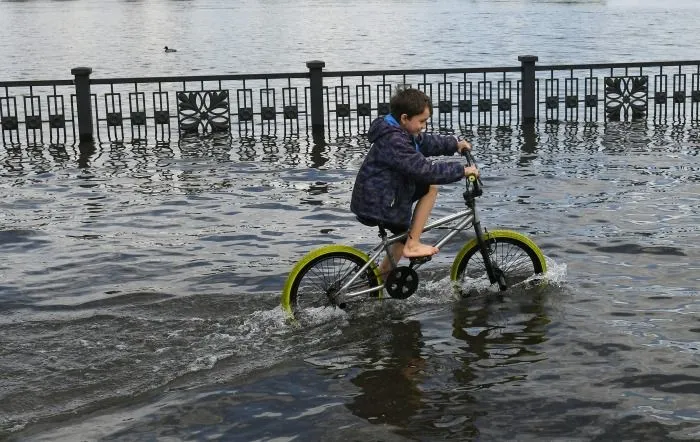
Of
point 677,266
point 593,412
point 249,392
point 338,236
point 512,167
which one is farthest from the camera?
point 512,167

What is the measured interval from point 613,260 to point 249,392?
14.5 ft

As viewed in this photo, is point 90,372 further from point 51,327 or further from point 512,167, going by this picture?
point 512,167

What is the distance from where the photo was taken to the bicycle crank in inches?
323

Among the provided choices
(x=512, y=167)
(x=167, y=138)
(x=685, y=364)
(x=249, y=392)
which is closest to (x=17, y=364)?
(x=249, y=392)

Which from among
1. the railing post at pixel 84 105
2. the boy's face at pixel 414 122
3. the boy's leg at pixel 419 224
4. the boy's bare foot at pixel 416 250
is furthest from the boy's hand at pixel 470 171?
the railing post at pixel 84 105

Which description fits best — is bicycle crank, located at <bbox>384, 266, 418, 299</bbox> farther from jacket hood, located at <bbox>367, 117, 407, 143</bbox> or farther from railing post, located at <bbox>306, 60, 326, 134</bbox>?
railing post, located at <bbox>306, 60, 326, 134</bbox>

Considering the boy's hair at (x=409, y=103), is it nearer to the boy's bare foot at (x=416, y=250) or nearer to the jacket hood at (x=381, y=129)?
the jacket hood at (x=381, y=129)

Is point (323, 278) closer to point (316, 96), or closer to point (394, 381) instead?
point (394, 381)

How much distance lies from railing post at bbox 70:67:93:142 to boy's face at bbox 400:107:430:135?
42.3 ft

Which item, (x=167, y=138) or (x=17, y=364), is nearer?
(x=17, y=364)

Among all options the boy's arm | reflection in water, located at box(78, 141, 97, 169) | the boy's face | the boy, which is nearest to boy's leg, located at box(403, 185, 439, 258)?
the boy

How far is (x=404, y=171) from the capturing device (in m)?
7.82

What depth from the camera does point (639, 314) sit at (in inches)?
330

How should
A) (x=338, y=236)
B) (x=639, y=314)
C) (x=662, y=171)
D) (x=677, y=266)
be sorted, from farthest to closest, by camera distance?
(x=662, y=171)
(x=338, y=236)
(x=677, y=266)
(x=639, y=314)
